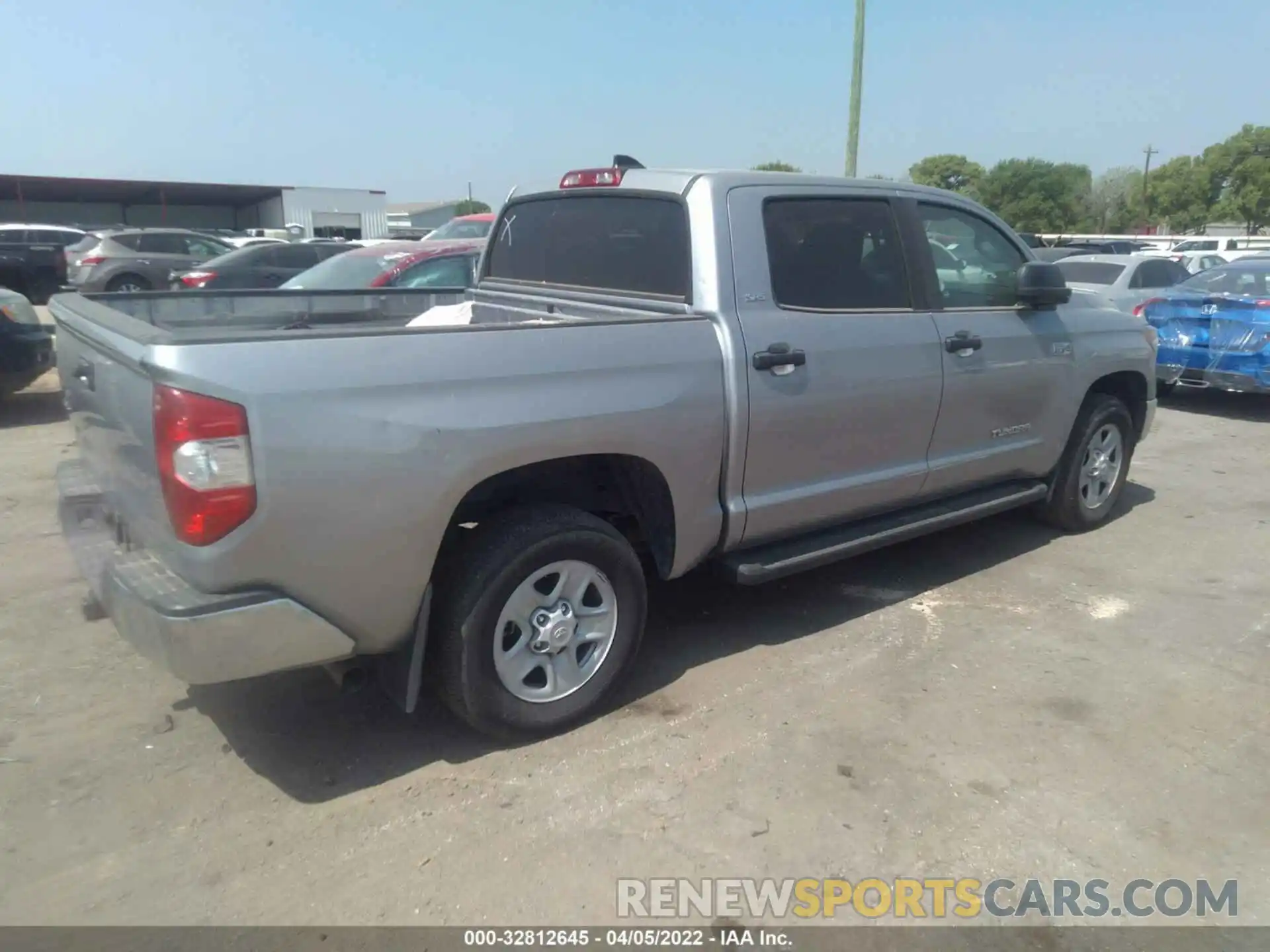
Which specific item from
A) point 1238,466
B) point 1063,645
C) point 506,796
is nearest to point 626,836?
point 506,796

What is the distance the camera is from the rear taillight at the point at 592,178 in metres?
4.22

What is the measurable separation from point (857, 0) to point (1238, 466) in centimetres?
840

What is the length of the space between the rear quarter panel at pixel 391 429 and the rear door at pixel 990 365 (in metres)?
1.71

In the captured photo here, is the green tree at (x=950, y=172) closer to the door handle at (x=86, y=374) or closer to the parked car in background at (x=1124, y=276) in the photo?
the parked car in background at (x=1124, y=276)

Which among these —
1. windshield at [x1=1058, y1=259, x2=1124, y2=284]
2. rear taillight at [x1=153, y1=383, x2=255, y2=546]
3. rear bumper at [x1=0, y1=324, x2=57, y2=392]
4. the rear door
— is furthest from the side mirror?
windshield at [x1=1058, y1=259, x2=1124, y2=284]

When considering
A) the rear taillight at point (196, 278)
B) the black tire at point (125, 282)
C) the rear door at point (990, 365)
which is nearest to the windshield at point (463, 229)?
the rear taillight at point (196, 278)

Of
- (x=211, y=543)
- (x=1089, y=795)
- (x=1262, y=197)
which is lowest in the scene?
(x=1089, y=795)

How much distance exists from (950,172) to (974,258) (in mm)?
64160

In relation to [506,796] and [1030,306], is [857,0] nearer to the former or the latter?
[1030,306]

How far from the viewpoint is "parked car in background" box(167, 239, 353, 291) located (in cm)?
1319

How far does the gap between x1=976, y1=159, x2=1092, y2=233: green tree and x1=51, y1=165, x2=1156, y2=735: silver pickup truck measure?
5279 cm

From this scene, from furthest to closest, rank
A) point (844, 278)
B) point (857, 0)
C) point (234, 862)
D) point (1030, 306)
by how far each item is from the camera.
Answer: point (857, 0)
point (1030, 306)
point (844, 278)
point (234, 862)

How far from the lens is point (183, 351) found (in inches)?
100

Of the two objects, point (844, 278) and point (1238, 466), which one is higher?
point (844, 278)
